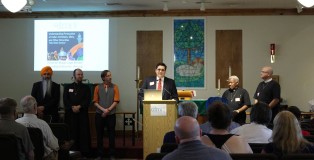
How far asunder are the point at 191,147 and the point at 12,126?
2.01m

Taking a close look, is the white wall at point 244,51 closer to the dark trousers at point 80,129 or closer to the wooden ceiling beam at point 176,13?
the wooden ceiling beam at point 176,13

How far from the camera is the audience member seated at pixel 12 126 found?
363cm

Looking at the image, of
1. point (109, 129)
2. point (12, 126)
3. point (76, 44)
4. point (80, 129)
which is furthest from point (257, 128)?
point (76, 44)

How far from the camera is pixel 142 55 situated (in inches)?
378

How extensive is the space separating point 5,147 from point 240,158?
188cm

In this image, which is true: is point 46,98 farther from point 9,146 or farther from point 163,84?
point 9,146

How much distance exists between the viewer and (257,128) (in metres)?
3.85

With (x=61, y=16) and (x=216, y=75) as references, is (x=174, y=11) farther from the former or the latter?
(x=61, y=16)

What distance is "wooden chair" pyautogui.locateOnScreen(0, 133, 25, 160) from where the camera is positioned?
3.36 meters

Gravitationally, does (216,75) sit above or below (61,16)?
below

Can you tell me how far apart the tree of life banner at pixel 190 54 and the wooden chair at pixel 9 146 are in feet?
20.9

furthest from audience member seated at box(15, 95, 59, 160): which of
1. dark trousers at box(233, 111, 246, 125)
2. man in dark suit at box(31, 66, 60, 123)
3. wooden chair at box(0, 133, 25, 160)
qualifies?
dark trousers at box(233, 111, 246, 125)

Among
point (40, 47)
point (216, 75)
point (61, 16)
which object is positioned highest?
point (61, 16)

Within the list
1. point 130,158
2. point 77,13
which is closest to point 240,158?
point 130,158
